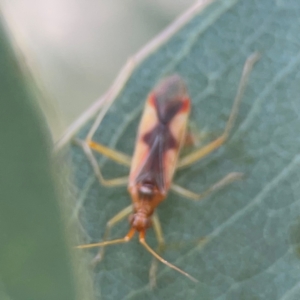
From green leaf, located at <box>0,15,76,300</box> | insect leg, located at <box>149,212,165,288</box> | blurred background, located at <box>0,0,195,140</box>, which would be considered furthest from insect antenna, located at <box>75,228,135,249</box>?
green leaf, located at <box>0,15,76,300</box>

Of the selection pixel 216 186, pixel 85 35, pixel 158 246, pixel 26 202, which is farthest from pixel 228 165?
pixel 26 202

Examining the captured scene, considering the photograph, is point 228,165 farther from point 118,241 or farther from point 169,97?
point 118,241

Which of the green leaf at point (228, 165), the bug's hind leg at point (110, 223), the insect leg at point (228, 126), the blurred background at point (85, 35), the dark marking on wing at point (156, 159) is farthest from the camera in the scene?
the blurred background at point (85, 35)

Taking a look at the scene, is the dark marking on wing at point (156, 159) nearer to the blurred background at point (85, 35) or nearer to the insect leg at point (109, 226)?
the insect leg at point (109, 226)

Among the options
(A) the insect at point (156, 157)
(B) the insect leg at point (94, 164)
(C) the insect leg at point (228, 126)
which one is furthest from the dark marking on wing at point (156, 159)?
(B) the insect leg at point (94, 164)

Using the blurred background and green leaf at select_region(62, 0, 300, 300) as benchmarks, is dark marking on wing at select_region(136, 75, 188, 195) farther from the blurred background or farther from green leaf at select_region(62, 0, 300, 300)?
the blurred background

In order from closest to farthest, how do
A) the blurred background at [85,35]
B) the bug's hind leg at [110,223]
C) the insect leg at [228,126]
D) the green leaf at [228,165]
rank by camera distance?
the green leaf at [228,165], the insect leg at [228,126], the bug's hind leg at [110,223], the blurred background at [85,35]

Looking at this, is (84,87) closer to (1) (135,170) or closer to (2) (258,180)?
(1) (135,170)
